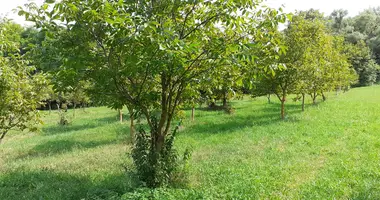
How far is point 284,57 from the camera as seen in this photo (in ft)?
44.9

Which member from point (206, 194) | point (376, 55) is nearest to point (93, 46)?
point (206, 194)

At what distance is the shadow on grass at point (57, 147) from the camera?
416 inches

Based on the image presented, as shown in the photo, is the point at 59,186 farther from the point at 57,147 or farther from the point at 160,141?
the point at 57,147

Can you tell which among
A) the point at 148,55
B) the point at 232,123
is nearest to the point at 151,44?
the point at 148,55

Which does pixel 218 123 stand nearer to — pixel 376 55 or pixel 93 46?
pixel 93 46

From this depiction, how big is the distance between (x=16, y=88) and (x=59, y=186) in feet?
8.16

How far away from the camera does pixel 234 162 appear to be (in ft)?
25.3

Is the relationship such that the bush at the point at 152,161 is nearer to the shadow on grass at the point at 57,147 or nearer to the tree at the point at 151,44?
the tree at the point at 151,44

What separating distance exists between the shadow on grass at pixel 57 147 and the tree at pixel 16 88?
2.70m

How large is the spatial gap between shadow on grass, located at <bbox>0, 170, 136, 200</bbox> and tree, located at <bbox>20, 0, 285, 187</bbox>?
740 millimetres

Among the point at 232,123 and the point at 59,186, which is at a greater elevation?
the point at 232,123

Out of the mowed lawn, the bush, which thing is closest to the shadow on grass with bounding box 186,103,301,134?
the mowed lawn

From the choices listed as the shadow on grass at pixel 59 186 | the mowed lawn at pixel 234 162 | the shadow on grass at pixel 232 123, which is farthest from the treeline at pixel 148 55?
the shadow on grass at pixel 232 123

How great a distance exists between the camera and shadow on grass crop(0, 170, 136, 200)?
5723 millimetres
